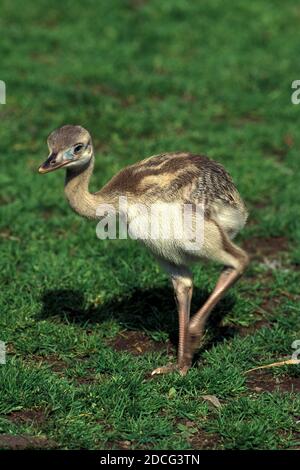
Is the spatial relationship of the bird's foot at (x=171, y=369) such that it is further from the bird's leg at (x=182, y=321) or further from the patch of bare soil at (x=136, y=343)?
the patch of bare soil at (x=136, y=343)

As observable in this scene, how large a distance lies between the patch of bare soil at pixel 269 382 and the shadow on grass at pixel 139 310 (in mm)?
466

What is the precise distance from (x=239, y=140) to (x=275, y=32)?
312cm

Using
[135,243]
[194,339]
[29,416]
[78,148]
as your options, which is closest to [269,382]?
[194,339]

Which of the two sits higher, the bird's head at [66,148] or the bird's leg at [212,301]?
the bird's head at [66,148]

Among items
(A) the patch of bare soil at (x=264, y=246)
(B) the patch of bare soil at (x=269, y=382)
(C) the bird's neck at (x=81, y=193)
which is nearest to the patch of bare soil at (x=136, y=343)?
Result: (B) the patch of bare soil at (x=269, y=382)

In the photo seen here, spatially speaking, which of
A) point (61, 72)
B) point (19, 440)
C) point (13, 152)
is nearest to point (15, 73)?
point (61, 72)

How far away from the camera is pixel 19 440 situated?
17.1 feet

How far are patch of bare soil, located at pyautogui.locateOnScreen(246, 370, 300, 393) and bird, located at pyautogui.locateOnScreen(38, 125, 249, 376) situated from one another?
42 cm

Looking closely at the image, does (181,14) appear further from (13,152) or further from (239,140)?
(13,152)

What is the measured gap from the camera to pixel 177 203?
589cm

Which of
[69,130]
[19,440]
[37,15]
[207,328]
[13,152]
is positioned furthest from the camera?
[37,15]

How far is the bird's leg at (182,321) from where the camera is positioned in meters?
6.06

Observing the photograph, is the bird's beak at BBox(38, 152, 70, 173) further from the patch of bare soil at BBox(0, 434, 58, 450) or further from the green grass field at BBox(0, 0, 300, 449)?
the patch of bare soil at BBox(0, 434, 58, 450)

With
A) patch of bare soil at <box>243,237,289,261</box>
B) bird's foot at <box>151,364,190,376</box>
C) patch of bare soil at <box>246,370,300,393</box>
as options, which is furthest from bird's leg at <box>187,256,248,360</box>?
patch of bare soil at <box>243,237,289,261</box>
